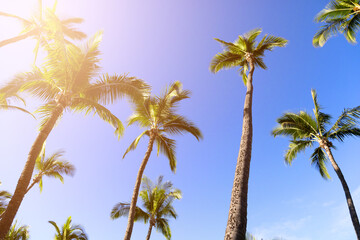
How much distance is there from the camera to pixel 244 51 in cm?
1043

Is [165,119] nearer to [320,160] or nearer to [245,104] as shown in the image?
[245,104]

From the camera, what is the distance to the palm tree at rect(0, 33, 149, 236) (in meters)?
7.84

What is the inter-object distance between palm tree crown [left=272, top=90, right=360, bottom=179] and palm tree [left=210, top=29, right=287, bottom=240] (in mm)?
5038

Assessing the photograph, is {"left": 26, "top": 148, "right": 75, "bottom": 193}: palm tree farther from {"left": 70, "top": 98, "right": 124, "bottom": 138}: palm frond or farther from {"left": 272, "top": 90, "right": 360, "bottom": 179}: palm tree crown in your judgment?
{"left": 272, "top": 90, "right": 360, "bottom": 179}: palm tree crown

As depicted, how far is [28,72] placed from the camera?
8.24 m

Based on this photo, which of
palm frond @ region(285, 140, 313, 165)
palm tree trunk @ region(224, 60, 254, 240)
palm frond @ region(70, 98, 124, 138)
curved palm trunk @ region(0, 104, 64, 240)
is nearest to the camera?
palm tree trunk @ region(224, 60, 254, 240)

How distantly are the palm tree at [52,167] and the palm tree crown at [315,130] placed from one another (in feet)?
52.8

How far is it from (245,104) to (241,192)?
13.1 ft

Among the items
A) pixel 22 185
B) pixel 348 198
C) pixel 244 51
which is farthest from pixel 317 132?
pixel 22 185

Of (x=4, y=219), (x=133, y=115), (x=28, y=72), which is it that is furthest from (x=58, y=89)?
(x=4, y=219)

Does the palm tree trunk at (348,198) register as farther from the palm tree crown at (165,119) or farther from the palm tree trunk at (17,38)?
the palm tree trunk at (17,38)

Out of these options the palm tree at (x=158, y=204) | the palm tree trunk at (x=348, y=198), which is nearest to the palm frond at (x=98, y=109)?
the palm tree at (x=158, y=204)

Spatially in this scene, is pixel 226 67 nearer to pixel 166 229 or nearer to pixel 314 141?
pixel 314 141

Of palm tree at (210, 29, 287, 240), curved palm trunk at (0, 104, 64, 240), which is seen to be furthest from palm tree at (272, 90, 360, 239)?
curved palm trunk at (0, 104, 64, 240)
